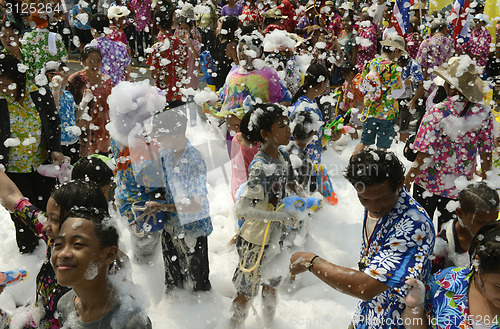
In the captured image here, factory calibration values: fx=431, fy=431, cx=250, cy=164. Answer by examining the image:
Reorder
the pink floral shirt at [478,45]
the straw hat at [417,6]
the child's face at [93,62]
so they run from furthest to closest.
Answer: the straw hat at [417,6] → the pink floral shirt at [478,45] → the child's face at [93,62]

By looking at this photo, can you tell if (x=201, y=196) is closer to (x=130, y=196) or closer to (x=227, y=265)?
(x=130, y=196)

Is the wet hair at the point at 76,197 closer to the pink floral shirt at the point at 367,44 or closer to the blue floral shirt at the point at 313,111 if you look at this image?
the blue floral shirt at the point at 313,111

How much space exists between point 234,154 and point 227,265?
954mm

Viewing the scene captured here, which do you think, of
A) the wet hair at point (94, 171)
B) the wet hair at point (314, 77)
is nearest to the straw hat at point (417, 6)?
the wet hair at point (314, 77)

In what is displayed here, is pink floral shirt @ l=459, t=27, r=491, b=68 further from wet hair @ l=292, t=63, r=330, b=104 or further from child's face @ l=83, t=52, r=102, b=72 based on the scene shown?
child's face @ l=83, t=52, r=102, b=72

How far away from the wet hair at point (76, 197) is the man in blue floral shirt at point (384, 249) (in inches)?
36.2

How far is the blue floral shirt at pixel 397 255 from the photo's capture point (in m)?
1.62

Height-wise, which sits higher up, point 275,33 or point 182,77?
point 275,33

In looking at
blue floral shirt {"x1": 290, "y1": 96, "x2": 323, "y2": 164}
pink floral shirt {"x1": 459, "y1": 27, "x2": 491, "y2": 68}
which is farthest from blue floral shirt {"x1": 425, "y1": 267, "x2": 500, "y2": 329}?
pink floral shirt {"x1": 459, "y1": 27, "x2": 491, "y2": 68}

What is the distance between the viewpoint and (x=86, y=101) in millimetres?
4328

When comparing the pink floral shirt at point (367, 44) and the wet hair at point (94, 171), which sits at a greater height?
the wet hair at point (94, 171)

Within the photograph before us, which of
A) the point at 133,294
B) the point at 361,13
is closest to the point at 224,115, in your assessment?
the point at 133,294

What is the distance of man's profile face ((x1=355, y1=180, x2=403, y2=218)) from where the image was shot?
175 cm

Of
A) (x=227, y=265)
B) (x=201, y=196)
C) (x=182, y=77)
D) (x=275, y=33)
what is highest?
(x=275, y=33)
